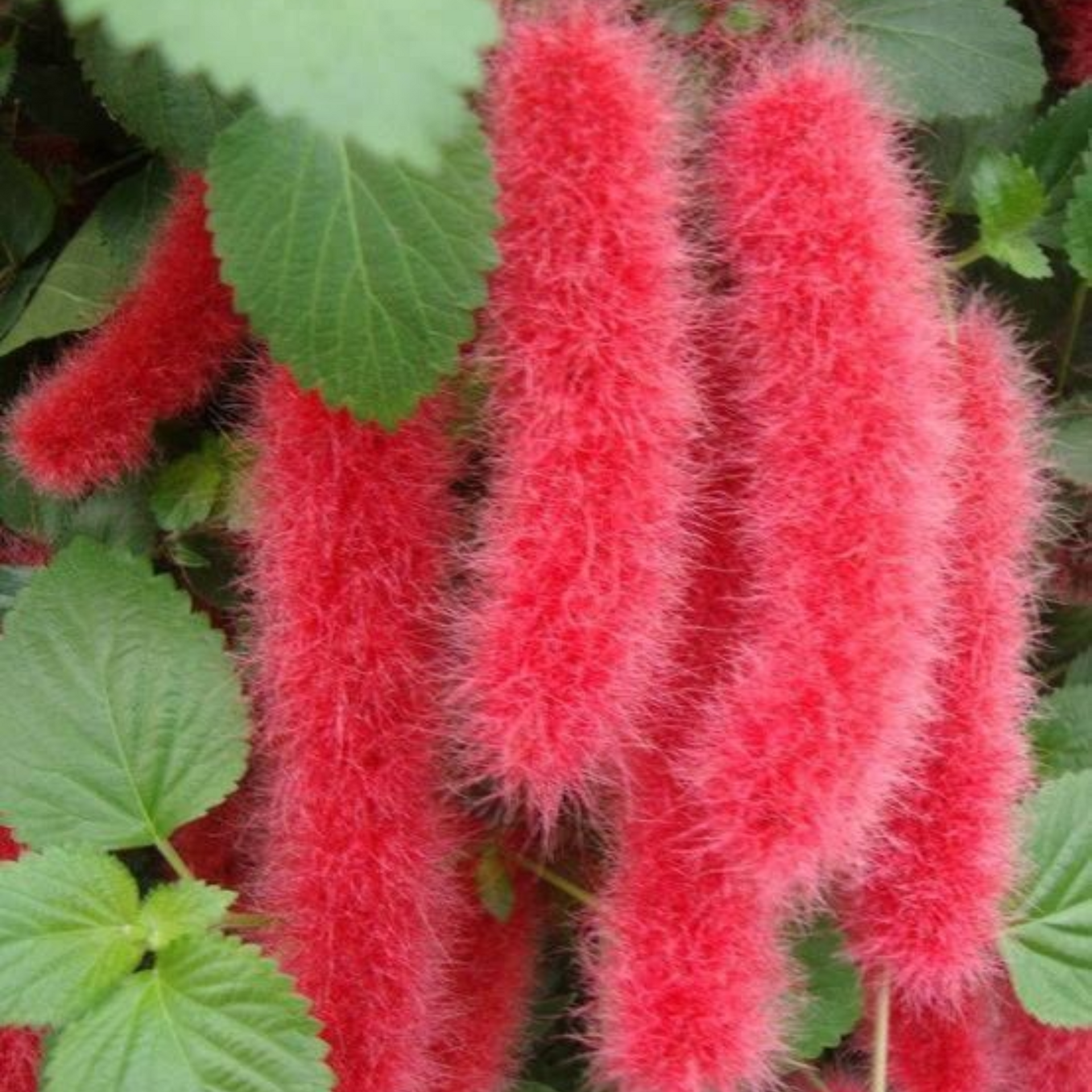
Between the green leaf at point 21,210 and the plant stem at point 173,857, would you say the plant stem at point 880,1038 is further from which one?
the green leaf at point 21,210

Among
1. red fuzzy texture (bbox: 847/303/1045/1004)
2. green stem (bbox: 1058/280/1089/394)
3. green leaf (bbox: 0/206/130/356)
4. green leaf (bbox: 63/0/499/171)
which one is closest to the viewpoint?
green leaf (bbox: 63/0/499/171)

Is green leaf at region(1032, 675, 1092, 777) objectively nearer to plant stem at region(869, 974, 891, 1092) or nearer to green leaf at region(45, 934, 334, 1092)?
plant stem at region(869, 974, 891, 1092)

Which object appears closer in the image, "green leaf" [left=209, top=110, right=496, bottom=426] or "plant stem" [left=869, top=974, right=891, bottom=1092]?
"green leaf" [left=209, top=110, right=496, bottom=426]

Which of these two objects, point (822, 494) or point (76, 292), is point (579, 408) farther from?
point (76, 292)

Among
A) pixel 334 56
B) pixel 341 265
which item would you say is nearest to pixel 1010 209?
pixel 341 265

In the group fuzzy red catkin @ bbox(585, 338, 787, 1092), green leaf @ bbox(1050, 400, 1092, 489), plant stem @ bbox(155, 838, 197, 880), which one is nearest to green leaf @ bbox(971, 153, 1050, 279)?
green leaf @ bbox(1050, 400, 1092, 489)

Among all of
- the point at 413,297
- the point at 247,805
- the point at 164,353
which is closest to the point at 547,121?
the point at 413,297

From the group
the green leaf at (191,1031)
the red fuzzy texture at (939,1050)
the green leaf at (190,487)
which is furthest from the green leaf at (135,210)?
the red fuzzy texture at (939,1050)
